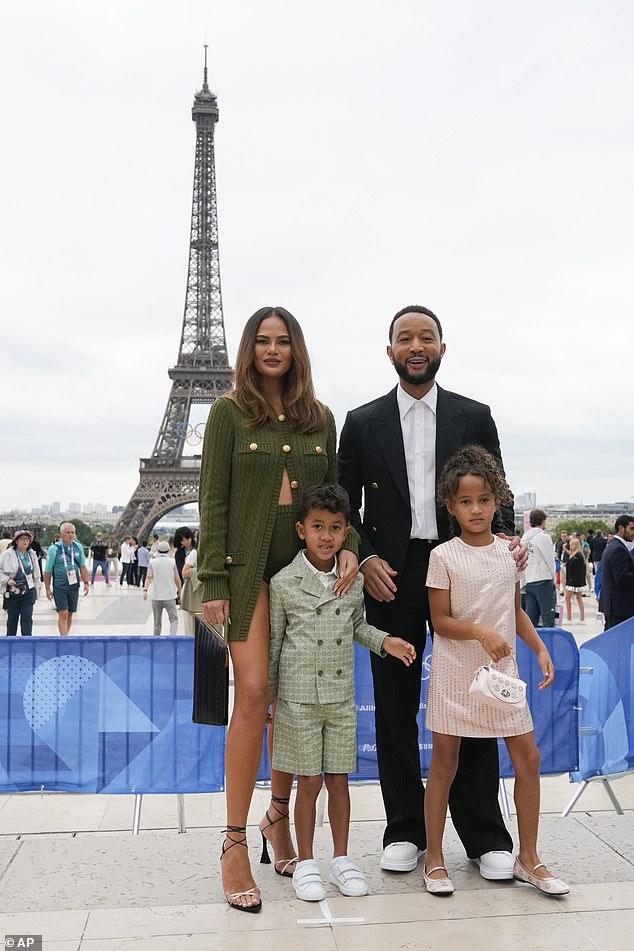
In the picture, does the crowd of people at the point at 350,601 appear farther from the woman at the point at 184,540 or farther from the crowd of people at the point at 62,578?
the woman at the point at 184,540

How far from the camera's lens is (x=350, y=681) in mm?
3352

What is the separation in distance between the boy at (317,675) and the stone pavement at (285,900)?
8.7 inches

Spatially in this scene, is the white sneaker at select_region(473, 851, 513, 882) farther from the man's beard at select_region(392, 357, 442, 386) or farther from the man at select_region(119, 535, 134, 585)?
the man at select_region(119, 535, 134, 585)

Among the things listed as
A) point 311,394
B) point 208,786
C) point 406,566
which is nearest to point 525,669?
point 406,566

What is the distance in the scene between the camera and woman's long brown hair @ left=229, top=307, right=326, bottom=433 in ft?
11.3

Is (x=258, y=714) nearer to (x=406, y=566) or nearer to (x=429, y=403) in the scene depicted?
(x=406, y=566)

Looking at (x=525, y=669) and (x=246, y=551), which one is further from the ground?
(x=246, y=551)

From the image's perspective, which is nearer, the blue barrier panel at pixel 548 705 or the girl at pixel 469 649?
the girl at pixel 469 649

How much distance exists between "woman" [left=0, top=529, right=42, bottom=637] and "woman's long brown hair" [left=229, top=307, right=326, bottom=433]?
757 centimetres

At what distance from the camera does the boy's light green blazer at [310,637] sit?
328 cm

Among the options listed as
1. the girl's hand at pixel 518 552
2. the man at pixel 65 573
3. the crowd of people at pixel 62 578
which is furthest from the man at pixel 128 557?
the girl's hand at pixel 518 552

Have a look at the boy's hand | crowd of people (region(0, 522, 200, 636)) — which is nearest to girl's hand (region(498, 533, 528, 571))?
the boy's hand

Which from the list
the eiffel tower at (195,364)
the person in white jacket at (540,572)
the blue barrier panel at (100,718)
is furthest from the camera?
the eiffel tower at (195,364)

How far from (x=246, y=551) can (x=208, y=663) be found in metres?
0.45
